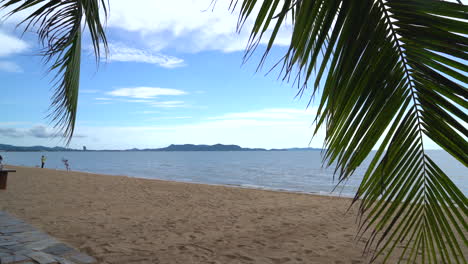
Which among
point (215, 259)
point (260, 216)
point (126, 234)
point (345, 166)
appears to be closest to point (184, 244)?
point (215, 259)

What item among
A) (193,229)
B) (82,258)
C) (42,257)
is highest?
(42,257)

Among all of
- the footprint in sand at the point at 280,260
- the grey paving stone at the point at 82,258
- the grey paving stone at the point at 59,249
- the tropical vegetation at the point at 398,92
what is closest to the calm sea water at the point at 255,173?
the tropical vegetation at the point at 398,92

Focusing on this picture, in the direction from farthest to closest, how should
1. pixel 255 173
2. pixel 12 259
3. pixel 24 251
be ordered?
pixel 255 173 < pixel 24 251 < pixel 12 259

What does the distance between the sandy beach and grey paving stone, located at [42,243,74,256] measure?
28 centimetres

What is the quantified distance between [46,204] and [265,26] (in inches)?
384

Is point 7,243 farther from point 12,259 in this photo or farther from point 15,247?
point 12,259

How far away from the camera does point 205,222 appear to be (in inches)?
280

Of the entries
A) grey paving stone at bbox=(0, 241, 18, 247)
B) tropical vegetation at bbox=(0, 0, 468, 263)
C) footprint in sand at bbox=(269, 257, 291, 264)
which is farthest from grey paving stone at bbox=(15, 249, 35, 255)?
tropical vegetation at bbox=(0, 0, 468, 263)

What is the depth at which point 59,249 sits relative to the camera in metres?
4.29

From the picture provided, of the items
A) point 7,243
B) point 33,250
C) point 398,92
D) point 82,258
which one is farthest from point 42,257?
point 398,92

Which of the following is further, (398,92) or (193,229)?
(193,229)

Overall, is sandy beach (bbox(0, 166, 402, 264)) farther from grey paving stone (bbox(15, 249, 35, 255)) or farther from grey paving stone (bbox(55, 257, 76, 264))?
grey paving stone (bbox(15, 249, 35, 255))

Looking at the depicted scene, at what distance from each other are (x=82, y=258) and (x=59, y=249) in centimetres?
43

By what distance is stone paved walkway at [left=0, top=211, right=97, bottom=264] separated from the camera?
3711mm
